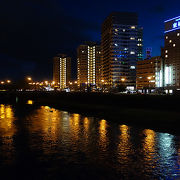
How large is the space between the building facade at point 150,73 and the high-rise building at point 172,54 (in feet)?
30.5

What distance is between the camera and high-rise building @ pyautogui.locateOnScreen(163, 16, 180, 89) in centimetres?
12462

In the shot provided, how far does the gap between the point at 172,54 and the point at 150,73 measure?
31.4 metres

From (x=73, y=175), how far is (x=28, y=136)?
308 inches

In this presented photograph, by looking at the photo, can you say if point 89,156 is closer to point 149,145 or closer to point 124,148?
point 124,148

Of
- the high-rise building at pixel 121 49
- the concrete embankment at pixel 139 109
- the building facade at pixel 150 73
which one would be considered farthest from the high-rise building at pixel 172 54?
the concrete embankment at pixel 139 109

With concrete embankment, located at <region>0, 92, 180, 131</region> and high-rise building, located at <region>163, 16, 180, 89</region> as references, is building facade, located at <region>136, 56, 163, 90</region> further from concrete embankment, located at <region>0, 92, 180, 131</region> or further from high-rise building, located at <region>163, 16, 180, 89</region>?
concrete embankment, located at <region>0, 92, 180, 131</region>

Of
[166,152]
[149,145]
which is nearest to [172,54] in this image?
[149,145]

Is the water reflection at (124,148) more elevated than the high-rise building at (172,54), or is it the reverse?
the high-rise building at (172,54)

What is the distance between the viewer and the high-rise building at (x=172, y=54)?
409 feet

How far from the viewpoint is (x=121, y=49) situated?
18550 cm

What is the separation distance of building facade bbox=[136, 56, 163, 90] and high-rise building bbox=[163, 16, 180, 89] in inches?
366

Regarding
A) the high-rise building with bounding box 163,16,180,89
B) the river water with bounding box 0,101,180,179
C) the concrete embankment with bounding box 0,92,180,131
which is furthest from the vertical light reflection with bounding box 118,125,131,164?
the high-rise building with bounding box 163,16,180,89

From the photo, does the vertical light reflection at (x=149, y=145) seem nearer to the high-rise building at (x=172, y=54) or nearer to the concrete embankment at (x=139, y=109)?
the concrete embankment at (x=139, y=109)

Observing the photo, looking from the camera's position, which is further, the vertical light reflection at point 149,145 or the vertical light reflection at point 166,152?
the vertical light reflection at point 149,145
